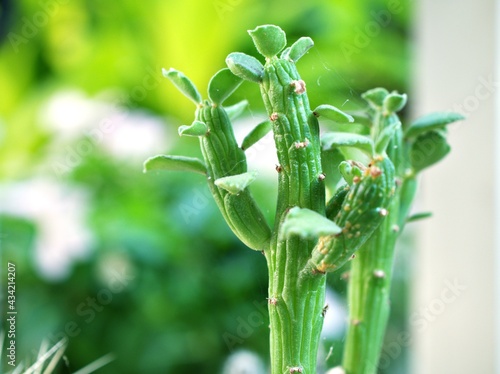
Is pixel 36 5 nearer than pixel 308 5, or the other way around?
pixel 308 5

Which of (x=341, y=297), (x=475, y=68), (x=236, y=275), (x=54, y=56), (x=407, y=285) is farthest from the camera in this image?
(x=54, y=56)

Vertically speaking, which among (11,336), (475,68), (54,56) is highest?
(54,56)

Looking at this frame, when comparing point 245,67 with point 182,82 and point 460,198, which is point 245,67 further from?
point 460,198

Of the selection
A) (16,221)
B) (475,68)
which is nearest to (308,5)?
(475,68)

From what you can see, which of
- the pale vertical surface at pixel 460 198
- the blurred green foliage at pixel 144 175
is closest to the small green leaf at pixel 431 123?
the blurred green foliage at pixel 144 175

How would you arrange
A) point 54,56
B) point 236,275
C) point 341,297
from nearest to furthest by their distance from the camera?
point 341,297 → point 236,275 → point 54,56

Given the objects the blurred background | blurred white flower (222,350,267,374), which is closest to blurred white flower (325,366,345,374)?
blurred white flower (222,350,267,374)

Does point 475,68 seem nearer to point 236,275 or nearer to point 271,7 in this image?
point 236,275
